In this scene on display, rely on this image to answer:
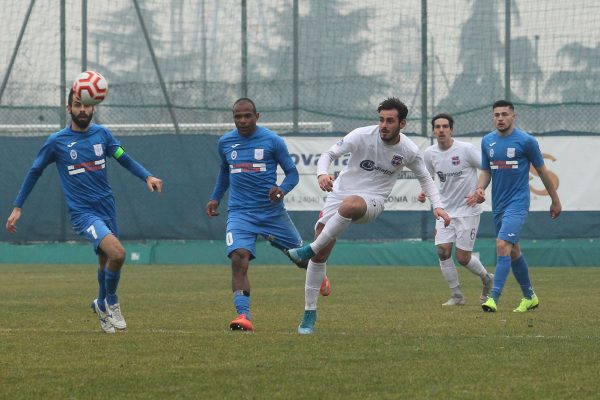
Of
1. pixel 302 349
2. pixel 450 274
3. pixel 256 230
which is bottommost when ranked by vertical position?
pixel 450 274

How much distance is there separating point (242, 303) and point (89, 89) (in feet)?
7.85

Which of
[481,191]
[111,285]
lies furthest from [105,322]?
[481,191]

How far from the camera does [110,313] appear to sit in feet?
37.2

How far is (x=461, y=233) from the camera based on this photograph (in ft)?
52.6

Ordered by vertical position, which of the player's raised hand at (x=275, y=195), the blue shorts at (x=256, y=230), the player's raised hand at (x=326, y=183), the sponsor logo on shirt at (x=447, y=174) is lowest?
the blue shorts at (x=256, y=230)

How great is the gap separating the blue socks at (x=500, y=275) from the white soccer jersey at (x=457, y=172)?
205 cm

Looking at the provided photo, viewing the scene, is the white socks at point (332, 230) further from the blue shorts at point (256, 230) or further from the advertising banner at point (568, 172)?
the advertising banner at point (568, 172)

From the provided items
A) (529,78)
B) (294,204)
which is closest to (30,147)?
(294,204)

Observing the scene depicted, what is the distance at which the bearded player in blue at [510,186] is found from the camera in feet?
46.1

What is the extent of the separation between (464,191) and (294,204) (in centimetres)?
935

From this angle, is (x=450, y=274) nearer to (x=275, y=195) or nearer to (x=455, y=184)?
(x=455, y=184)

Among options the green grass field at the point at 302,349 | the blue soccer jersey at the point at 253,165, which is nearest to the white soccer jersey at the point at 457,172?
the green grass field at the point at 302,349

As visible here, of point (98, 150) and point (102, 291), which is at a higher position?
point (98, 150)

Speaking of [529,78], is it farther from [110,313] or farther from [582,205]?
[110,313]
